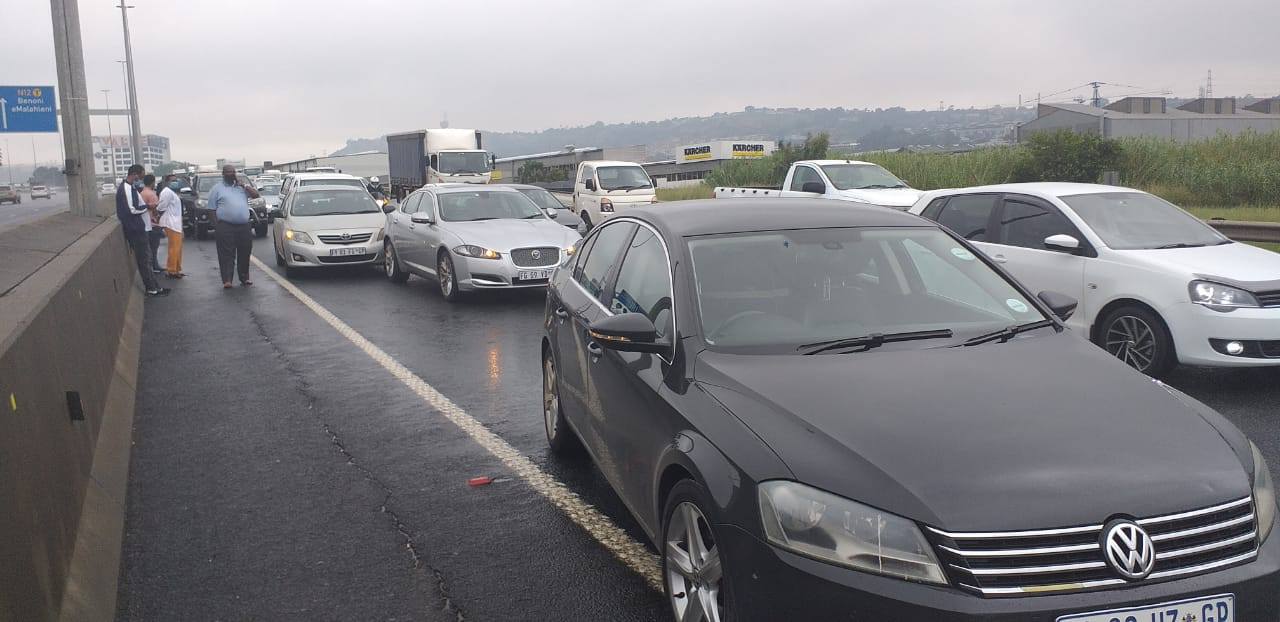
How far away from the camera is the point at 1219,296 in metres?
7.40

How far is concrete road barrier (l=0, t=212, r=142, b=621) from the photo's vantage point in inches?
135

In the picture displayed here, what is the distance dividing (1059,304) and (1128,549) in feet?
7.04

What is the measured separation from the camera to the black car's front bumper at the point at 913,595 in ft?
8.89

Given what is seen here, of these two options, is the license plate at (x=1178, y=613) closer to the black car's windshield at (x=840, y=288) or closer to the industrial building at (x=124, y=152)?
the black car's windshield at (x=840, y=288)

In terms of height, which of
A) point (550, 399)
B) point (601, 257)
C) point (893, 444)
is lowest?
point (550, 399)

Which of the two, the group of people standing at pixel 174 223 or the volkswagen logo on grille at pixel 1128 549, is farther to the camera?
the group of people standing at pixel 174 223

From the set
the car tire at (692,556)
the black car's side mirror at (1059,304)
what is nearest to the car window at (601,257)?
the car tire at (692,556)

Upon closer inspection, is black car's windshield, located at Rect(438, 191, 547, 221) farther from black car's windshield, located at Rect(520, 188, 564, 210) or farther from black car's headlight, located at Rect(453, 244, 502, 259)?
Answer: black car's windshield, located at Rect(520, 188, 564, 210)

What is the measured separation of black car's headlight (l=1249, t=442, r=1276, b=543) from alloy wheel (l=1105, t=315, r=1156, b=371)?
188 inches

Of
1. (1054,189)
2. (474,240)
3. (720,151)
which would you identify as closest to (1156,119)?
(720,151)

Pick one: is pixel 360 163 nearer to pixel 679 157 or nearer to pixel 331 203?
pixel 679 157

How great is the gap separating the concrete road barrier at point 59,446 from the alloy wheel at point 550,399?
2.28 meters

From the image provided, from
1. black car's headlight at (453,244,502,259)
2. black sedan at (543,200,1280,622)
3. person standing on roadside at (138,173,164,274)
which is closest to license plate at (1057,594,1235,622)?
black sedan at (543,200,1280,622)

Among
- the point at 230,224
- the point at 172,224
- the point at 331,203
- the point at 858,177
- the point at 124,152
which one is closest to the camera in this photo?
the point at 230,224
